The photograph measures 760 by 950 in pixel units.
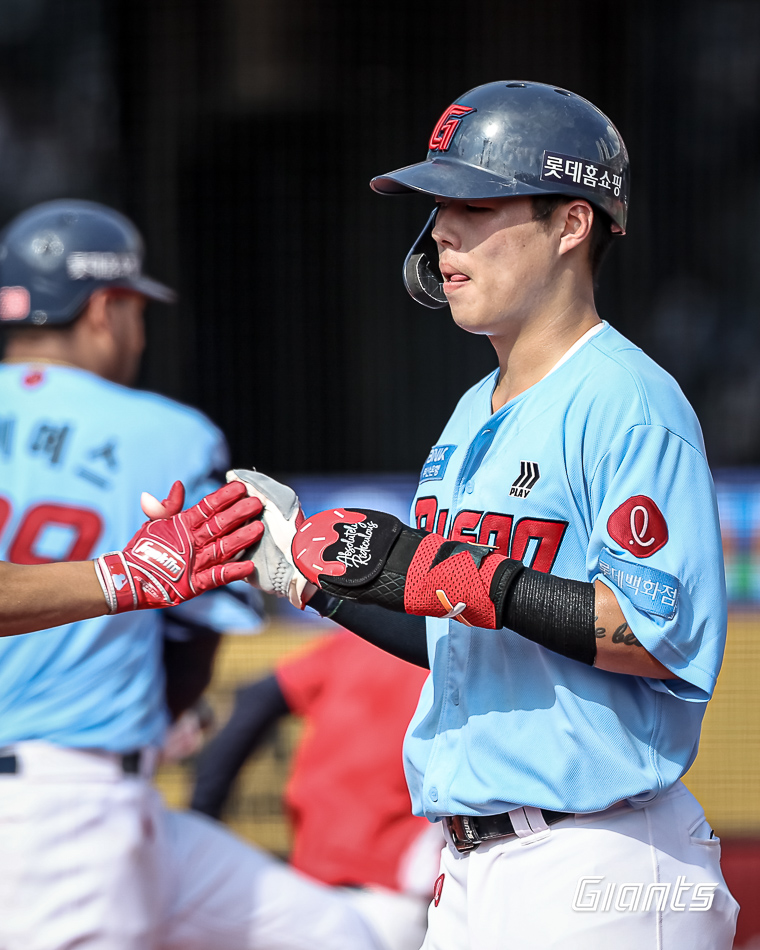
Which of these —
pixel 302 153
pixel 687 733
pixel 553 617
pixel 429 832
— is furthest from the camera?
A: pixel 302 153

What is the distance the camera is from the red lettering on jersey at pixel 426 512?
2221 mm

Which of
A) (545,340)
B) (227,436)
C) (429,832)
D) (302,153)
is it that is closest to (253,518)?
(545,340)

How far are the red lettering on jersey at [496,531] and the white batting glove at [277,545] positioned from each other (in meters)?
0.34

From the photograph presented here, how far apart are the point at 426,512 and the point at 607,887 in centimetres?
74

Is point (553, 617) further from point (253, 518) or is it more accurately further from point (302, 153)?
point (302, 153)

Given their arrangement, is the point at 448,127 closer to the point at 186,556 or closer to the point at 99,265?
the point at 186,556

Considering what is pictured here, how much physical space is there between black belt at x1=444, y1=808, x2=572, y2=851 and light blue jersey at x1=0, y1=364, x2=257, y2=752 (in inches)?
52.1

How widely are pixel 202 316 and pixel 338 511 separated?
7284 mm

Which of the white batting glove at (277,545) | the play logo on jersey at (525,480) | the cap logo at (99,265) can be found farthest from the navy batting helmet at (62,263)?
the play logo on jersey at (525,480)

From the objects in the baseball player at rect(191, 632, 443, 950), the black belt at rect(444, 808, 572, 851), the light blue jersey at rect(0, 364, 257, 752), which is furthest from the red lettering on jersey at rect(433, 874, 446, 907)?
the baseball player at rect(191, 632, 443, 950)

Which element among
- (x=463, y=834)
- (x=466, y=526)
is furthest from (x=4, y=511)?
(x=463, y=834)

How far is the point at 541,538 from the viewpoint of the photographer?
1.96 metres

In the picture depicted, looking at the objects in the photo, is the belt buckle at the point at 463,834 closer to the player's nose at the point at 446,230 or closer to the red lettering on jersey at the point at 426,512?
the red lettering on jersey at the point at 426,512

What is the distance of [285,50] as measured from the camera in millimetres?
9977
